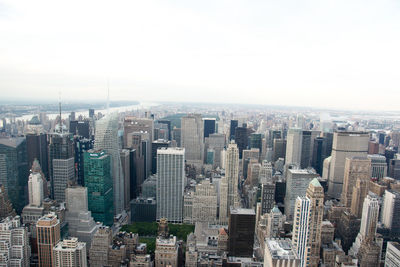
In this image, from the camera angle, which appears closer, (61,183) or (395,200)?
(395,200)

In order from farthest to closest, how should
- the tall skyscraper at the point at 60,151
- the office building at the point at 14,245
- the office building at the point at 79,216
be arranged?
the tall skyscraper at the point at 60,151, the office building at the point at 79,216, the office building at the point at 14,245

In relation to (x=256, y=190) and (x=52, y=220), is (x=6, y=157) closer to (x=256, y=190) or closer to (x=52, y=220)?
(x=52, y=220)

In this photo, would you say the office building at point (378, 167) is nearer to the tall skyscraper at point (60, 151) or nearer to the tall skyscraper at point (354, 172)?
the tall skyscraper at point (354, 172)

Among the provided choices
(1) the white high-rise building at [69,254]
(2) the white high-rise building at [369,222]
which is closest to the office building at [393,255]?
(2) the white high-rise building at [369,222]

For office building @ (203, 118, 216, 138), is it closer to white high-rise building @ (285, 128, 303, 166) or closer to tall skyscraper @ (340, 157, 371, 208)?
white high-rise building @ (285, 128, 303, 166)

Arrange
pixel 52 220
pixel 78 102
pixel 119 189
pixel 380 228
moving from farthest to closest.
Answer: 1. pixel 119 189
2. pixel 78 102
3. pixel 380 228
4. pixel 52 220

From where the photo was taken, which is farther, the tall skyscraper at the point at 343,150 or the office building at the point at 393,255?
the tall skyscraper at the point at 343,150

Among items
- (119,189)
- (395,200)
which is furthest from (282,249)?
(119,189)
